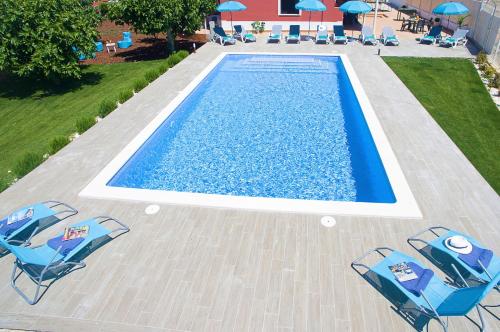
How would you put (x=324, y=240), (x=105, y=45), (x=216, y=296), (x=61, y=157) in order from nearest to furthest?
(x=216, y=296)
(x=324, y=240)
(x=61, y=157)
(x=105, y=45)

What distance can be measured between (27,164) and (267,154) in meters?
7.25

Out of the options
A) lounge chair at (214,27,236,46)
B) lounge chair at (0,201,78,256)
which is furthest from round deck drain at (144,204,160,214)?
lounge chair at (214,27,236,46)

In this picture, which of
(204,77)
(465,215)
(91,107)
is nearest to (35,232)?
(91,107)

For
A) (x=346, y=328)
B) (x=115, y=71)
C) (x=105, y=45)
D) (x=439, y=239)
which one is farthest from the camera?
(x=105, y=45)

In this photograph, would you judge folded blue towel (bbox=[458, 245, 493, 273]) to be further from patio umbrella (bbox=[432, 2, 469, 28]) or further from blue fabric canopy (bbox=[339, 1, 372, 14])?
blue fabric canopy (bbox=[339, 1, 372, 14])

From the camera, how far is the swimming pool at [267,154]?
849 centimetres

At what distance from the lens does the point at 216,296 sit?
582cm

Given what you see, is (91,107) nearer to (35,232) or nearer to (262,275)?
(35,232)

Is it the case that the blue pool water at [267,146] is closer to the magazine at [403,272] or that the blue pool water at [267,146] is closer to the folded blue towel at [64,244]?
the magazine at [403,272]

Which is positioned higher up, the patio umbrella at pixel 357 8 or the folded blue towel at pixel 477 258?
the patio umbrella at pixel 357 8

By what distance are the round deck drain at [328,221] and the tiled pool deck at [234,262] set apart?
0.37ft

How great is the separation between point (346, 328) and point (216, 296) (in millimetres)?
2203

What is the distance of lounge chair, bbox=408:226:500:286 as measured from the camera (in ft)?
19.0

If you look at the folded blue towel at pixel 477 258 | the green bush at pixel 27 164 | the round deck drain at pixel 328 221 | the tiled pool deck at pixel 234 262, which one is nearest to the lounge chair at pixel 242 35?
the tiled pool deck at pixel 234 262
